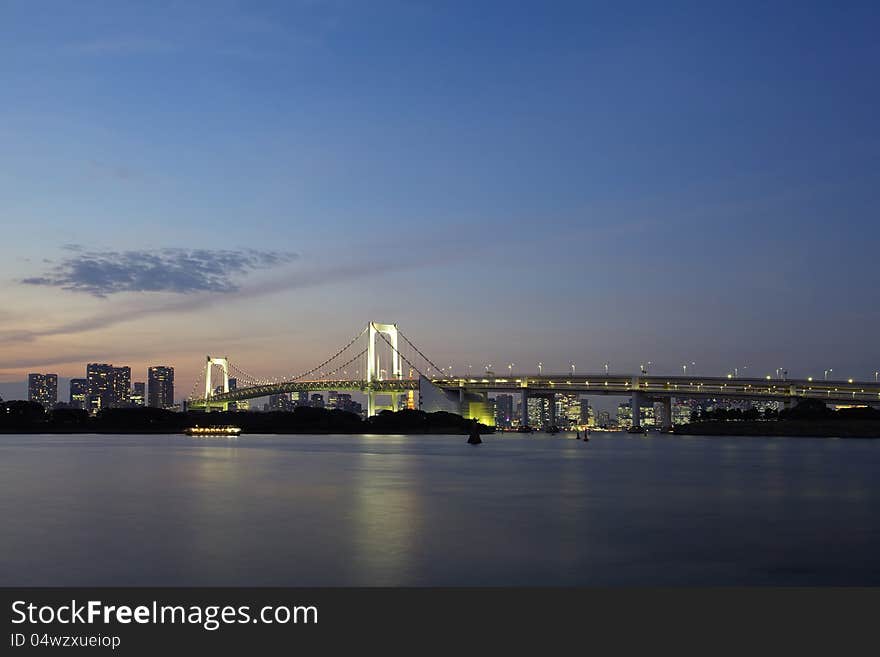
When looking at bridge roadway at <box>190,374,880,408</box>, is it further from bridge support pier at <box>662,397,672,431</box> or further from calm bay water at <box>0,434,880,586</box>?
calm bay water at <box>0,434,880,586</box>

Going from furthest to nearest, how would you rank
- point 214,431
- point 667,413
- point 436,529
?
point 667,413
point 214,431
point 436,529

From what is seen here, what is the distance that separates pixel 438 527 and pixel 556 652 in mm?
11896

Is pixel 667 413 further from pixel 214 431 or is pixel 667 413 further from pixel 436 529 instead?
pixel 436 529

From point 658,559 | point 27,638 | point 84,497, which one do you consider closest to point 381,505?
point 84,497

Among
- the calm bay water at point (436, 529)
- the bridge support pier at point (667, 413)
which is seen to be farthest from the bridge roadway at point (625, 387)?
the calm bay water at point (436, 529)

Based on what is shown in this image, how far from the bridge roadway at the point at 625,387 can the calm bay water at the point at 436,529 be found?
263 ft

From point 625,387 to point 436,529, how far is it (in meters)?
114

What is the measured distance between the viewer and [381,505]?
2762 centimetres

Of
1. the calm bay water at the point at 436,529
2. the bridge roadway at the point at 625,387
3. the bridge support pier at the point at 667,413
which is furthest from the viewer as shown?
the bridge support pier at the point at 667,413

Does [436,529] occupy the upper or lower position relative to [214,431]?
upper

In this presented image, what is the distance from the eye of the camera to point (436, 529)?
21.6 m

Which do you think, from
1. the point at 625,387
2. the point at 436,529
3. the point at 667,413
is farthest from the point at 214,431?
the point at 436,529

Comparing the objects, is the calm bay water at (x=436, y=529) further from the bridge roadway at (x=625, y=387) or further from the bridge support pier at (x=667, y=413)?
the bridge support pier at (x=667, y=413)

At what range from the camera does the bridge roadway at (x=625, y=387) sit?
119500 mm
